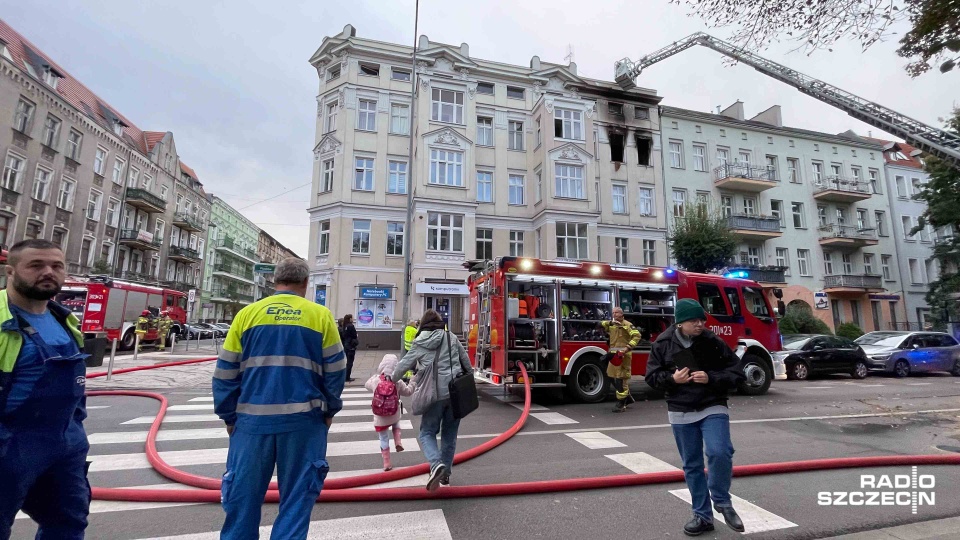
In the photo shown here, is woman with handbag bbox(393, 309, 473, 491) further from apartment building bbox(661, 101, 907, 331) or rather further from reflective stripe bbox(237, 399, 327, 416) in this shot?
apartment building bbox(661, 101, 907, 331)

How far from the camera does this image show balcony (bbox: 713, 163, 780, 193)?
3022cm

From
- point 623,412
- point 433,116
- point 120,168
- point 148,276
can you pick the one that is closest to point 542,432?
point 623,412

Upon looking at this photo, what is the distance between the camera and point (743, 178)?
30.1 metres

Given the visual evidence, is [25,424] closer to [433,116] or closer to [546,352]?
[546,352]

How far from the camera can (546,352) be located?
30.9ft

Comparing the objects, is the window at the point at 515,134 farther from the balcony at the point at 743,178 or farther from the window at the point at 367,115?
the balcony at the point at 743,178

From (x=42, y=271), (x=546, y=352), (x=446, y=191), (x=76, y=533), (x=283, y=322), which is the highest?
(x=446, y=191)

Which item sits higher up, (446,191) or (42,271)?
(446,191)

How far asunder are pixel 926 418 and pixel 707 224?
57.0 feet

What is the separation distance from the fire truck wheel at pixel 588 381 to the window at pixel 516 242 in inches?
714

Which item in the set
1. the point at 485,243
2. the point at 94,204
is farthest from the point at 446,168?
the point at 94,204

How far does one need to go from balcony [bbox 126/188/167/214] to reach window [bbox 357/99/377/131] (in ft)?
75.5

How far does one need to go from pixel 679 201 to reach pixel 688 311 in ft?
95.6

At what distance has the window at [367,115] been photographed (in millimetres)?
26172
